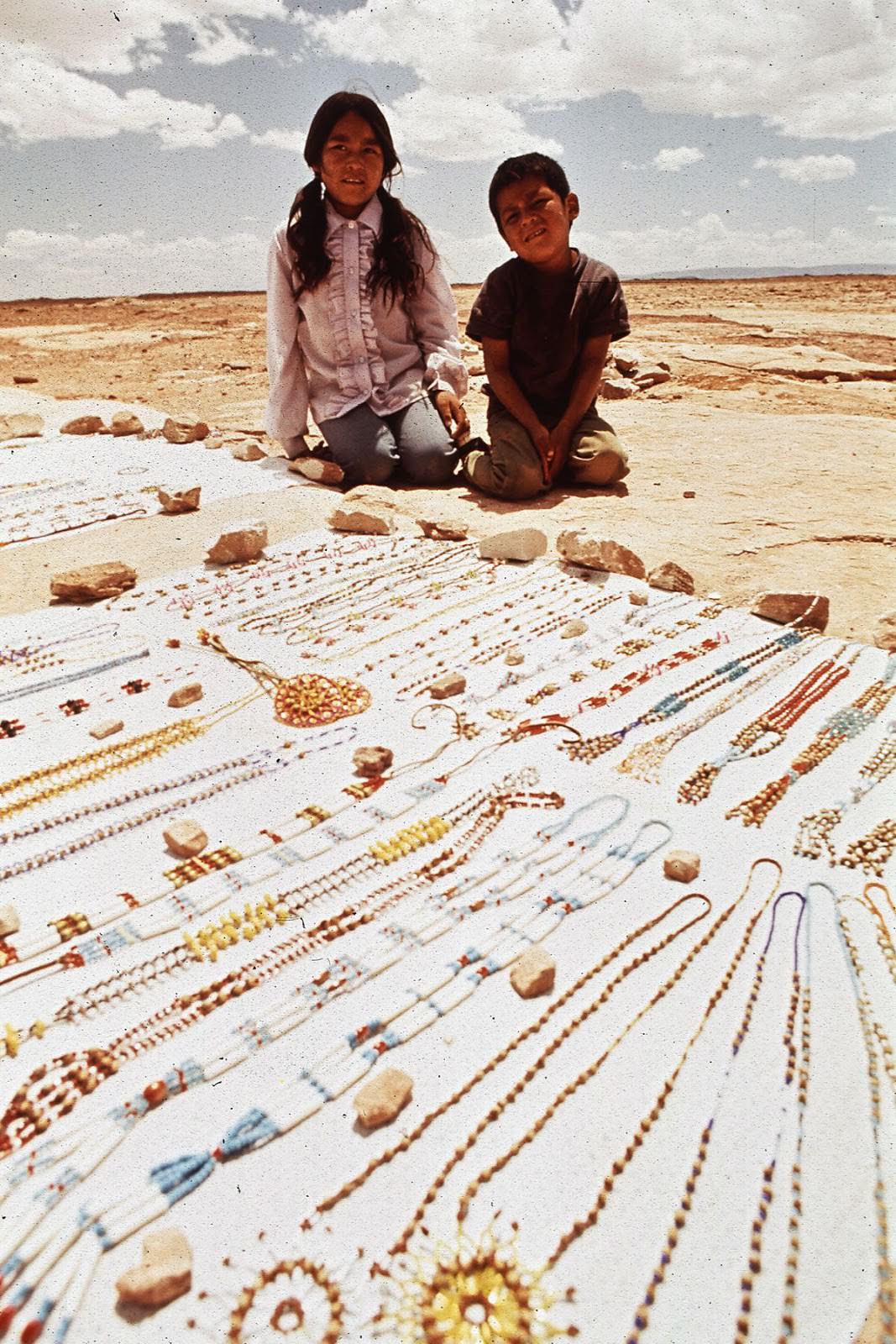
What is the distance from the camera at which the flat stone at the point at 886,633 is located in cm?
279

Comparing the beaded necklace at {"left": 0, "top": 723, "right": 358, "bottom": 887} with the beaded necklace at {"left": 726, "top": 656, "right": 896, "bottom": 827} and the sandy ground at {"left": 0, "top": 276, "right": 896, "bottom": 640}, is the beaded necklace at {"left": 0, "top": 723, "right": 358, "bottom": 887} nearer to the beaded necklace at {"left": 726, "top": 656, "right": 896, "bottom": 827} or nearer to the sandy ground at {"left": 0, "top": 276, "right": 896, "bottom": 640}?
the beaded necklace at {"left": 726, "top": 656, "right": 896, "bottom": 827}

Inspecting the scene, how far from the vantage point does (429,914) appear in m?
1.75

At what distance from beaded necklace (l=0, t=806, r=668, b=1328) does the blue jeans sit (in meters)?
3.59

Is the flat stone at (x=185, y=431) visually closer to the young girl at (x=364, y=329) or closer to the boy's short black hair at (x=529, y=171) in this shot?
the young girl at (x=364, y=329)

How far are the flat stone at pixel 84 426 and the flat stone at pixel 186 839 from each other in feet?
15.8

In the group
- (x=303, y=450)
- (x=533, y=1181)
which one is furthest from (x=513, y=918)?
(x=303, y=450)

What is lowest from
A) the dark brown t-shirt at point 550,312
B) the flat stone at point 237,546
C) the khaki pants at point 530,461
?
the flat stone at point 237,546

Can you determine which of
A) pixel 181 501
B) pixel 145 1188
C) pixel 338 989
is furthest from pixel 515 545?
pixel 145 1188

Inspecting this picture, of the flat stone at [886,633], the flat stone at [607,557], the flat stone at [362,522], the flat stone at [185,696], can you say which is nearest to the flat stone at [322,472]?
the flat stone at [362,522]

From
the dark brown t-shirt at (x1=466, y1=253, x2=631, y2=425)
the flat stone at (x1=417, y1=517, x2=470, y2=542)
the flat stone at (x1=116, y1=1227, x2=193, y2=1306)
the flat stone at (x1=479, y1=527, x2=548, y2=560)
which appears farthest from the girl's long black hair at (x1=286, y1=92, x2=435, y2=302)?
the flat stone at (x1=116, y1=1227, x2=193, y2=1306)

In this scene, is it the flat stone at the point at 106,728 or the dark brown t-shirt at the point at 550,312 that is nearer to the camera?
the flat stone at the point at 106,728

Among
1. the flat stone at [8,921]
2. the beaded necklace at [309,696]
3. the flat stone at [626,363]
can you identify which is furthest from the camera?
the flat stone at [626,363]

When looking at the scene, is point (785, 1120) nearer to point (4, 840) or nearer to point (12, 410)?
point (4, 840)

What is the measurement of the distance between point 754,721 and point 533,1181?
1494 millimetres
